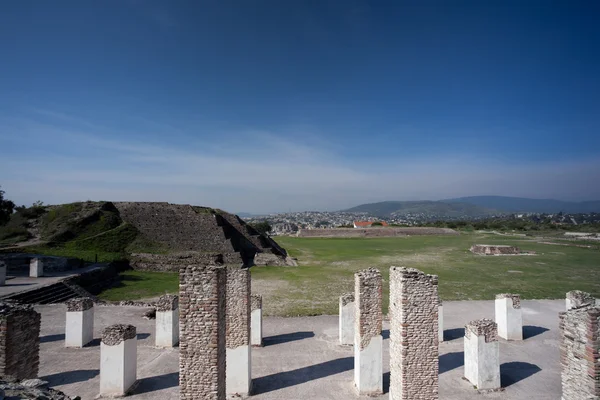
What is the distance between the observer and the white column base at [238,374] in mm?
8617

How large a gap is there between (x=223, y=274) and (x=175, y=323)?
22.9 ft

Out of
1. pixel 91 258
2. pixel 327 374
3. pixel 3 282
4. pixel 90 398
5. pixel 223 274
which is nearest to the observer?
pixel 223 274

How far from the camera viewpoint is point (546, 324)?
14469 millimetres

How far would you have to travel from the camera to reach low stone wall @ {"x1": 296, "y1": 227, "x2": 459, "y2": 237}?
70500 millimetres

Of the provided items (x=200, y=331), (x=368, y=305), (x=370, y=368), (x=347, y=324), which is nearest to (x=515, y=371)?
(x=370, y=368)

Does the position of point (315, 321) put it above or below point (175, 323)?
below

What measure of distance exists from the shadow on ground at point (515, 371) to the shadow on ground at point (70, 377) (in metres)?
12.3

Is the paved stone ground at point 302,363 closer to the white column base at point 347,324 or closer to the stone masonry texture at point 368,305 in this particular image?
the white column base at point 347,324

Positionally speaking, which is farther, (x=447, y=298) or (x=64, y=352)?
(x=447, y=298)

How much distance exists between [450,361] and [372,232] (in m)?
61.6

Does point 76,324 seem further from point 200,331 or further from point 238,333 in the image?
point 200,331

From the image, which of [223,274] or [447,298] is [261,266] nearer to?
[447,298]

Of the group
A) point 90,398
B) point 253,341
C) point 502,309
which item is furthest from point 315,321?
point 90,398

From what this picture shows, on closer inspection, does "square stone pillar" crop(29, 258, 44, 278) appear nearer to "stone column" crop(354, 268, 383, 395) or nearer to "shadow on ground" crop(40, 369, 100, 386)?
"shadow on ground" crop(40, 369, 100, 386)
